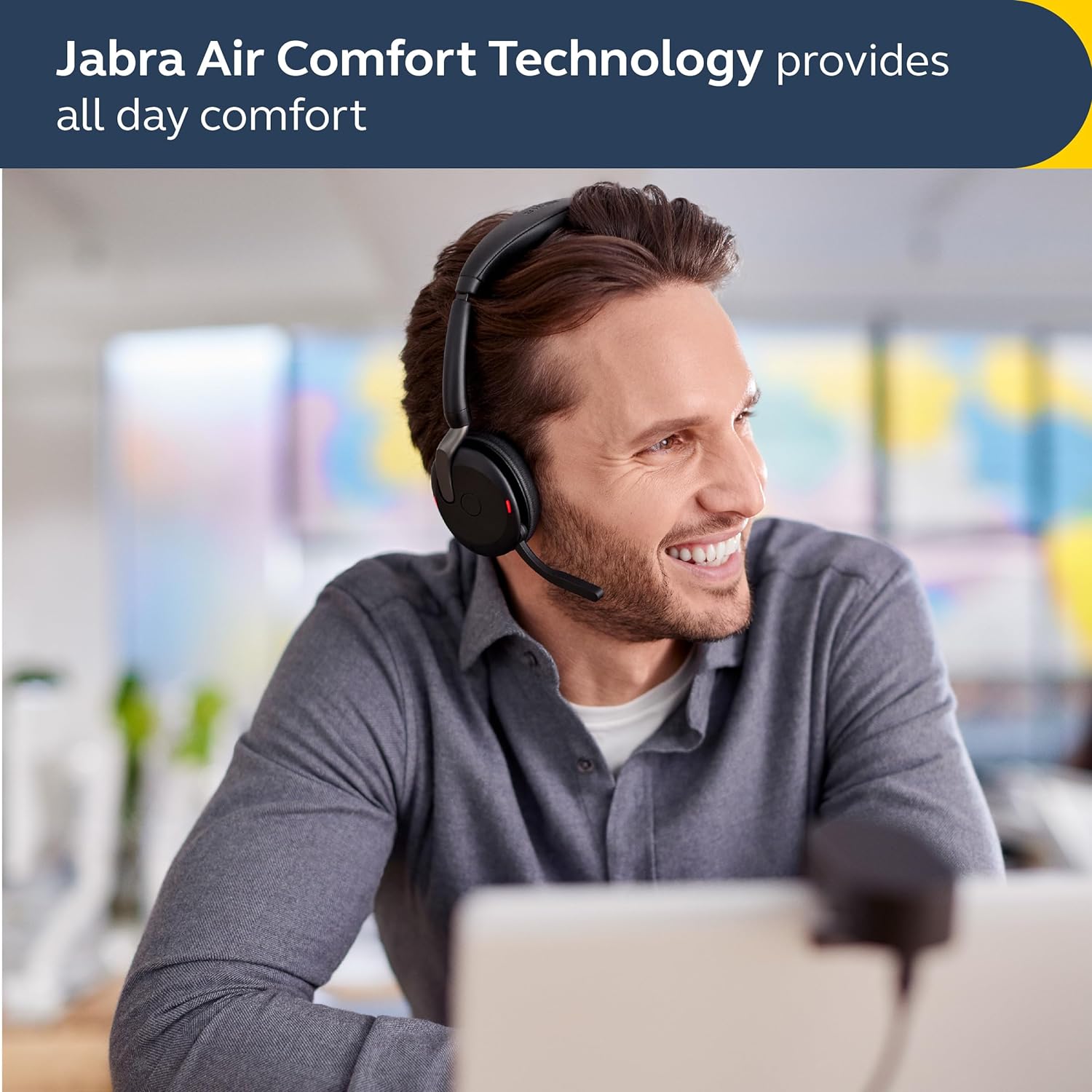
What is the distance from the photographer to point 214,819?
1.04 metres

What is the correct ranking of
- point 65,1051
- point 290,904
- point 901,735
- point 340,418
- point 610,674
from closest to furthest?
point 290,904
point 901,735
point 610,674
point 65,1051
point 340,418

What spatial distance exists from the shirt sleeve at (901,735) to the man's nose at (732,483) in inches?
7.1

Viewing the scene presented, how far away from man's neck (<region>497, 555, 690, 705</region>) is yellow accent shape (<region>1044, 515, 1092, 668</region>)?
470cm

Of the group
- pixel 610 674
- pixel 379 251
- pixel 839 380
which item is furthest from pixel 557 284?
pixel 839 380

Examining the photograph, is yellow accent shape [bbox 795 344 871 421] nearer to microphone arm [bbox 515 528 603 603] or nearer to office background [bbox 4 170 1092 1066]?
office background [bbox 4 170 1092 1066]

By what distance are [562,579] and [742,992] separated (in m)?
0.69

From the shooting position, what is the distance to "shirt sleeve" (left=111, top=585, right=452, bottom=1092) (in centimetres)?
82

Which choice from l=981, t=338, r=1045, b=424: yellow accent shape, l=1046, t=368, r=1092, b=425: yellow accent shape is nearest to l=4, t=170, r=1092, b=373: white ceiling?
l=981, t=338, r=1045, b=424: yellow accent shape

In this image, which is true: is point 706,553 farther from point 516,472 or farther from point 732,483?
point 516,472

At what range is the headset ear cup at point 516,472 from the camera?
113cm

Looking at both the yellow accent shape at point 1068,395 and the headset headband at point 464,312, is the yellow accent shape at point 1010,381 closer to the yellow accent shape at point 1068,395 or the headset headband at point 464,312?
the yellow accent shape at point 1068,395

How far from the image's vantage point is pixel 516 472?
1.13 meters
